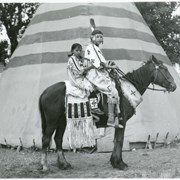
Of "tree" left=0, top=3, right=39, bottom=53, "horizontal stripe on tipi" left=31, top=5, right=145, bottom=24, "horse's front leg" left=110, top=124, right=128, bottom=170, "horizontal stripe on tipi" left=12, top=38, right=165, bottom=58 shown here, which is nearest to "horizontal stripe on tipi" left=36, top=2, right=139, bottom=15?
"horizontal stripe on tipi" left=31, top=5, right=145, bottom=24

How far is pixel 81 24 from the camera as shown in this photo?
9.61 m

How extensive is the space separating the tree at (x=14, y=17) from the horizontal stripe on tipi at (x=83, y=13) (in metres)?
7.16

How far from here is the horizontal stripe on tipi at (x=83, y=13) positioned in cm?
993

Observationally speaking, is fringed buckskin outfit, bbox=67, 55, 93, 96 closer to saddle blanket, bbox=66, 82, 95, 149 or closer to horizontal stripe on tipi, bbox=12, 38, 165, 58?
saddle blanket, bbox=66, 82, 95, 149

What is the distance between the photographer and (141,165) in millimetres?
6543

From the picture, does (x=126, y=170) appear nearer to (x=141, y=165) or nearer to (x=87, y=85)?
(x=141, y=165)

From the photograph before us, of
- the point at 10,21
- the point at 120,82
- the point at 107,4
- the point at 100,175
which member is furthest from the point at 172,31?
the point at 100,175

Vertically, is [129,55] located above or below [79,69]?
below

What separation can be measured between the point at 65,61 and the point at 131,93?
10.5 feet

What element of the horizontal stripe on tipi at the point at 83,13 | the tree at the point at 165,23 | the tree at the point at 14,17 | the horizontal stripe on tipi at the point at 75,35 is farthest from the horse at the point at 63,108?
the tree at the point at 14,17

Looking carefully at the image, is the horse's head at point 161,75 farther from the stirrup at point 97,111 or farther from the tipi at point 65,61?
the tipi at point 65,61

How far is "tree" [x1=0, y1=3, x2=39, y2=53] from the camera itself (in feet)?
56.5

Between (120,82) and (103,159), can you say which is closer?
(120,82)

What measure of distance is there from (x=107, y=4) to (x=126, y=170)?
5.79 m
